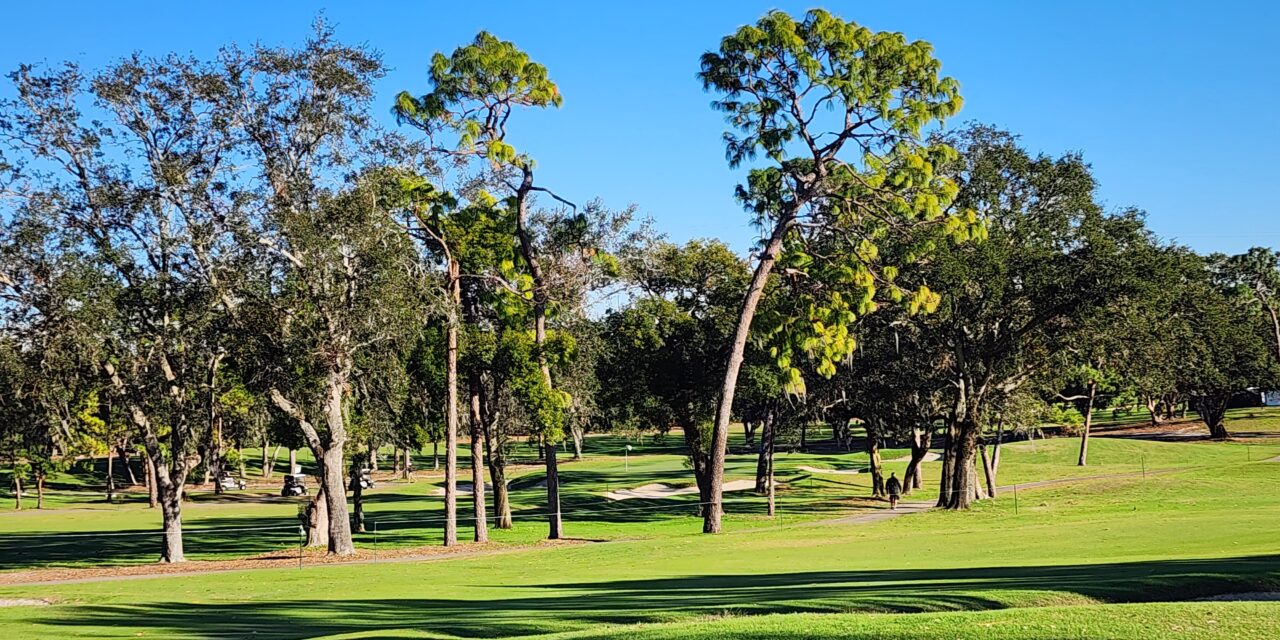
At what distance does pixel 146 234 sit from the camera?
29656 millimetres

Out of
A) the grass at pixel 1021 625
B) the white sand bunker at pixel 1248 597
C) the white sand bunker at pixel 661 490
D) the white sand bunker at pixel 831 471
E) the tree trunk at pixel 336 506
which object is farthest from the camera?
the white sand bunker at pixel 831 471

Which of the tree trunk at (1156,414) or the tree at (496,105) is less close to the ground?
the tree at (496,105)

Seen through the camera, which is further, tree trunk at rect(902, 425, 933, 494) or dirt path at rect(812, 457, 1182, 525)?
tree trunk at rect(902, 425, 933, 494)

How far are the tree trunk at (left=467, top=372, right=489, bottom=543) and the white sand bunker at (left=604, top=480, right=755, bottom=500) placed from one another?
2049cm

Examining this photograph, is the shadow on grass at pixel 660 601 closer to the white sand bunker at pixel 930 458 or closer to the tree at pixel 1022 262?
the tree at pixel 1022 262

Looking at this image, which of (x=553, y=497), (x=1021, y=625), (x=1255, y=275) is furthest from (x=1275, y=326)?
(x=1021, y=625)

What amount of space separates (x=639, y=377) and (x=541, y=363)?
10580mm

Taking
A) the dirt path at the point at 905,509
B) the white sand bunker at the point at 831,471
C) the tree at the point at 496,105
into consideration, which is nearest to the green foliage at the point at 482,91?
the tree at the point at 496,105

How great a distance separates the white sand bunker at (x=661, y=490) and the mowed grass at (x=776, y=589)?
80.8 ft

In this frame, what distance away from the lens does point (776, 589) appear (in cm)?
1708

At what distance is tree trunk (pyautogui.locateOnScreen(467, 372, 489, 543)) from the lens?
35031 millimetres

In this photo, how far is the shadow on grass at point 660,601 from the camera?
1431 cm

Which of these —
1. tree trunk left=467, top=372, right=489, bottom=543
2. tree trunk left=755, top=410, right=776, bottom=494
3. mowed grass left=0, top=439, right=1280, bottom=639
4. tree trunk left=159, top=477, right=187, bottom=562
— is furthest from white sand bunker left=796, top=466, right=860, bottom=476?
tree trunk left=159, top=477, right=187, bottom=562

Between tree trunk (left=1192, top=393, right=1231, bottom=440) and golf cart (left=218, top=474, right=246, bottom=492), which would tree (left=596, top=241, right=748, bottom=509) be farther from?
tree trunk (left=1192, top=393, right=1231, bottom=440)
